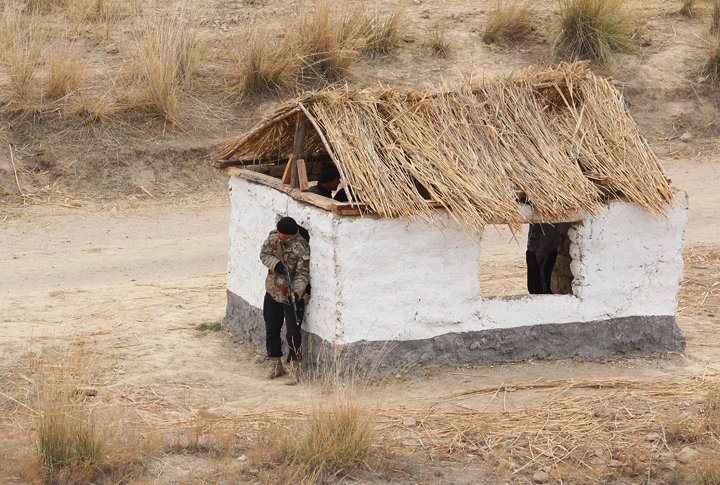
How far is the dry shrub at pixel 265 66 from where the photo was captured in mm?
17406

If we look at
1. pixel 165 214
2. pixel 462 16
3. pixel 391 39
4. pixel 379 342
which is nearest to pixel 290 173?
pixel 379 342

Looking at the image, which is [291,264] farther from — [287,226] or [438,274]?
[438,274]

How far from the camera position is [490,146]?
9742 millimetres

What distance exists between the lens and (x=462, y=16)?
20328 millimetres

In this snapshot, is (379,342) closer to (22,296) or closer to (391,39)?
(22,296)

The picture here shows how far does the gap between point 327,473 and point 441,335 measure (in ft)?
7.85

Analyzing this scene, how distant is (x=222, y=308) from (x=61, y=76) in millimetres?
6340

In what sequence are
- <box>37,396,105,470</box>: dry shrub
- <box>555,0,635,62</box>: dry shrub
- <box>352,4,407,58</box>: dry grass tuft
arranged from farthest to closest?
<box>555,0,635,62</box>: dry shrub < <box>352,4,407,58</box>: dry grass tuft < <box>37,396,105,470</box>: dry shrub

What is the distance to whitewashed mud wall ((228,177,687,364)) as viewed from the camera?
29.8 feet

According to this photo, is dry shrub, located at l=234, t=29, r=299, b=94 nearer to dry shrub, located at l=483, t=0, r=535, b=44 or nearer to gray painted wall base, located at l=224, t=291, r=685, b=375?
dry shrub, located at l=483, t=0, r=535, b=44

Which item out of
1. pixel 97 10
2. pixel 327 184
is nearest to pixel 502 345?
pixel 327 184

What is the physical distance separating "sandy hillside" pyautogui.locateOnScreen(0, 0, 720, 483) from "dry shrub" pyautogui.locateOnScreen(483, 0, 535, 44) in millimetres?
253

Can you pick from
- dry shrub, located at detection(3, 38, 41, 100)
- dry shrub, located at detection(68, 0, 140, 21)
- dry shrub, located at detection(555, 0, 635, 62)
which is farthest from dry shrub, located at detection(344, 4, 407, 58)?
dry shrub, located at detection(3, 38, 41, 100)

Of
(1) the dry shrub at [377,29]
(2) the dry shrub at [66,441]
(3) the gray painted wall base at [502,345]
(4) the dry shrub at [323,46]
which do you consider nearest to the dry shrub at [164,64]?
(4) the dry shrub at [323,46]
